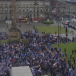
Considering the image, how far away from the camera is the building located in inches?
3241

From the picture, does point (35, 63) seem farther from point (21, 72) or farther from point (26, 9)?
point (26, 9)

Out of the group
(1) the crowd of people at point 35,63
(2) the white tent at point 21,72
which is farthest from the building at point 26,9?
(2) the white tent at point 21,72

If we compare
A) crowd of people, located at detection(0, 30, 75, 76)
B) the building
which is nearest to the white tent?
crowd of people, located at detection(0, 30, 75, 76)

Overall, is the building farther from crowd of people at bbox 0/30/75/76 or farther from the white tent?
the white tent

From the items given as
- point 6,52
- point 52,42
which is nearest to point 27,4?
point 52,42

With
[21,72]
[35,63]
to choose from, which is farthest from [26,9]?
[21,72]

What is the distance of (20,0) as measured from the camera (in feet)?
273

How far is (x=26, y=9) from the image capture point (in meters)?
83.8

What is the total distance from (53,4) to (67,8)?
49.6 ft

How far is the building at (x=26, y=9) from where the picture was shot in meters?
82.3

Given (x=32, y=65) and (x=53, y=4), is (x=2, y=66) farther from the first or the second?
(x=53, y=4)

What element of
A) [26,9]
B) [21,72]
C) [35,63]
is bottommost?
[26,9]

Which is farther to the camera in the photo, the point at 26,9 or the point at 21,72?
the point at 26,9

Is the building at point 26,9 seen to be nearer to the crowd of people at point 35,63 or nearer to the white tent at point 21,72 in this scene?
the crowd of people at point 35,63
